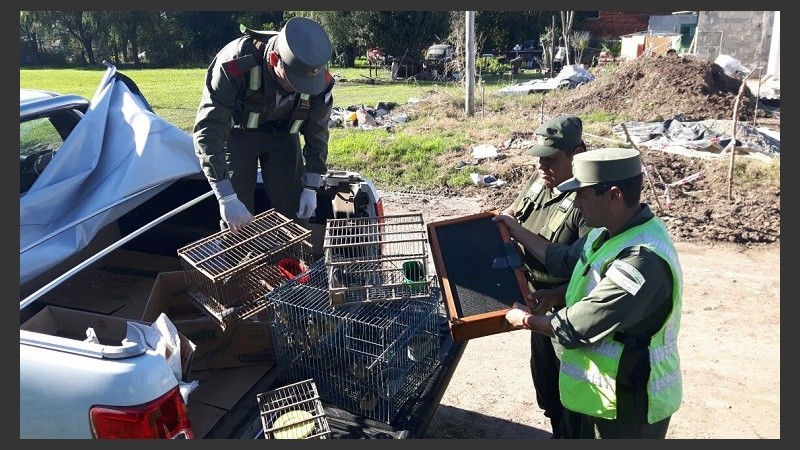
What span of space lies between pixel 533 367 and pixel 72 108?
332 centimetres

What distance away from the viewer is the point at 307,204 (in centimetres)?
406

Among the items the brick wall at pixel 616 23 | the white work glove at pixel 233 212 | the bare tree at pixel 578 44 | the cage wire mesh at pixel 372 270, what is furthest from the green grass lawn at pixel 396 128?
the brick wall at pixel 616 23

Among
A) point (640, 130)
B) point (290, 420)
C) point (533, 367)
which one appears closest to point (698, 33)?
point (640, 130)

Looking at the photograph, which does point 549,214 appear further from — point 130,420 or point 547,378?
point 130,420

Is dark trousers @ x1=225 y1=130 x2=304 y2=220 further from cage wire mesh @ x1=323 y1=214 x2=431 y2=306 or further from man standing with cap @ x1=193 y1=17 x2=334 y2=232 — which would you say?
cage wire mesh @ x1=323 y1=214 x2=431 y2=306

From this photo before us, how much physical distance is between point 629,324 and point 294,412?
1.44 metres

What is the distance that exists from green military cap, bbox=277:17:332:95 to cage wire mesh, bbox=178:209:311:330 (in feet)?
2.96

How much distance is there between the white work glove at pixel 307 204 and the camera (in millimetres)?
4043

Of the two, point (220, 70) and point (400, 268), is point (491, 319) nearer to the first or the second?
point (400, 268)

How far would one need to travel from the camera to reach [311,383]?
289cm

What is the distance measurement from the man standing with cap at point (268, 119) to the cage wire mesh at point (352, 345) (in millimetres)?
809

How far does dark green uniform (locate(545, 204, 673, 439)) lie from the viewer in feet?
7.96

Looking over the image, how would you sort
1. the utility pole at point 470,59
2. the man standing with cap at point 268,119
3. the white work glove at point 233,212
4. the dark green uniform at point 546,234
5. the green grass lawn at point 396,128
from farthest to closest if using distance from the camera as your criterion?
1. the utility pole at point 470,59
2. the green grass lawn at point 396,128
3. the man standing with cap at point 268,119
4. the white work glove at point 233,212
5. the dark green uniform at point 546,234

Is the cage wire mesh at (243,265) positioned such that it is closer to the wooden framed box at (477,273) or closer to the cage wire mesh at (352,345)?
the cage wire mesh at (352,345)
